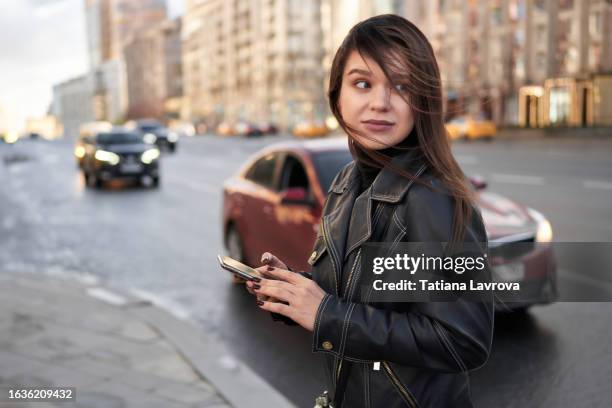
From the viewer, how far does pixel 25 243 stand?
1060cm

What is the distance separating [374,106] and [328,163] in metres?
4.74

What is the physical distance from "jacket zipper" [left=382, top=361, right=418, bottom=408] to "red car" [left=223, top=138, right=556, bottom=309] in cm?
317

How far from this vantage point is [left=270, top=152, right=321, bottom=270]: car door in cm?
591

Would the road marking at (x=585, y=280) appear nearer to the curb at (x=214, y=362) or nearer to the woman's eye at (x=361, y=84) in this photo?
the curb at (x=214, y=362)

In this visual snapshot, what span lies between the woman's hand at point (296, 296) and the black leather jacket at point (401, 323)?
0.7 inches

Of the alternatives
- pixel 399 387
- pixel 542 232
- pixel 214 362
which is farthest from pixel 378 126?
pixel 542 232

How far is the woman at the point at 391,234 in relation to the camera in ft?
4.94

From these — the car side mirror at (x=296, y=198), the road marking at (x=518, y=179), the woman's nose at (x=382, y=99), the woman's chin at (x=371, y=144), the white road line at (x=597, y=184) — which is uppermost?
the woman's nose at (x=382, y=99)

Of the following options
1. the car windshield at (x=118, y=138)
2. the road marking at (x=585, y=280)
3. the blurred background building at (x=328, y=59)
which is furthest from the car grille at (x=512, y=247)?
the car windshield at (x=118, y=138)

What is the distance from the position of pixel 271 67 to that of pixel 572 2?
5481cm

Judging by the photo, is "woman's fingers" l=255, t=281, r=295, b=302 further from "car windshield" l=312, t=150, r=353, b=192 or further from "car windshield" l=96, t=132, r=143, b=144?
"car windshield" l=96, t=132, r=143, b=144

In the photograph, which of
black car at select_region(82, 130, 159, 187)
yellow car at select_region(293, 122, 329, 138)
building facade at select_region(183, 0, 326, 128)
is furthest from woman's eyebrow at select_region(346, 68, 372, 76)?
building facade at select_region(183, 0, 326, 128)

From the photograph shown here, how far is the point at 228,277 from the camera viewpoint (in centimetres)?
776

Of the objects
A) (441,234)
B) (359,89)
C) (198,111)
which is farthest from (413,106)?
(198,111)
